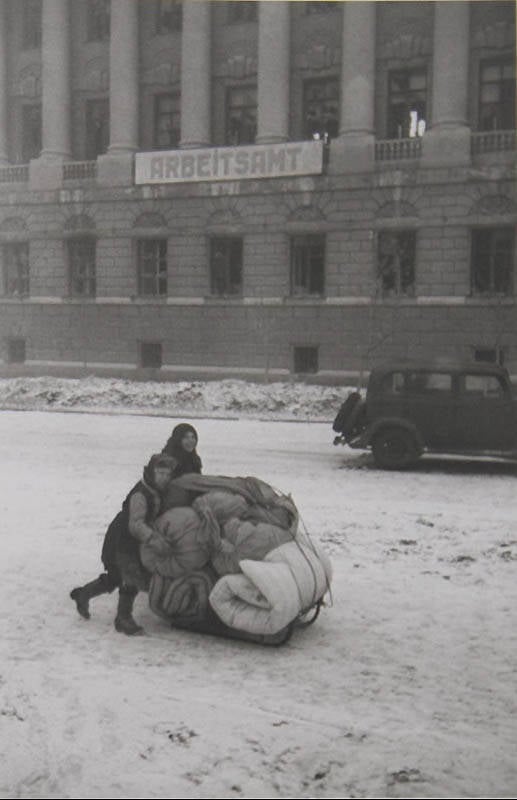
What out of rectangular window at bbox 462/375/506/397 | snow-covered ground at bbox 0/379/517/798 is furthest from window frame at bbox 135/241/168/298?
snow-covered ground at bbox 0/379/517/798

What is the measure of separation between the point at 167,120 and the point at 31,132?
6573 mm

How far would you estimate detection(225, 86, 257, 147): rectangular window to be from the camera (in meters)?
32.0

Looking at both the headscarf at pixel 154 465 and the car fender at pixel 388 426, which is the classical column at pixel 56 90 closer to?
the car fender at pixel 388 426

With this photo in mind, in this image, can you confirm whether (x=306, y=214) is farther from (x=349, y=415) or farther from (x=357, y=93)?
(x=349, y=415)

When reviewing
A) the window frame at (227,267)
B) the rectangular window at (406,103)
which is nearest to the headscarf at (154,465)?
the window frame at (227,267)

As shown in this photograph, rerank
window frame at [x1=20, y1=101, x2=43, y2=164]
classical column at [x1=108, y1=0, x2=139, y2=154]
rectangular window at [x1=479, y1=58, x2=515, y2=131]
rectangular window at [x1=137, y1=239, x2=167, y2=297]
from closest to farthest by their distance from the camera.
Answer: rectangular window at [x1=479, y1=58, x2=515, y2=131] → rectangular window at [x1=137, y1=239, x2=167, y2=297] → classical column at [x1=108, y1=0, x2=139, y2=154] → window frame at [x1=20, y1=101, x2=43, y2=164]

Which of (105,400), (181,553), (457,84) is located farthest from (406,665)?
(457,84)

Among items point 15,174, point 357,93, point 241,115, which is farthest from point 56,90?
point 357,93

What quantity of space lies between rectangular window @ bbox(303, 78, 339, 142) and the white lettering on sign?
5.52 ft

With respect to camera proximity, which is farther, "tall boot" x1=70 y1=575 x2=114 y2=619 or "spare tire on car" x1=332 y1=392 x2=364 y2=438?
"spare tire on car" x1=332 y1=392 x2=364 y2=438

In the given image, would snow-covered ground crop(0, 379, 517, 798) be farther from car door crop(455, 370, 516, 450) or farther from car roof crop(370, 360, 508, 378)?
car roof crop(370, 360, 508, 378)

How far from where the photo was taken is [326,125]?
102 ft

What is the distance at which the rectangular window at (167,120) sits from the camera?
3319 centimetres

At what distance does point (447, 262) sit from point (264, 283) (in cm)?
662
